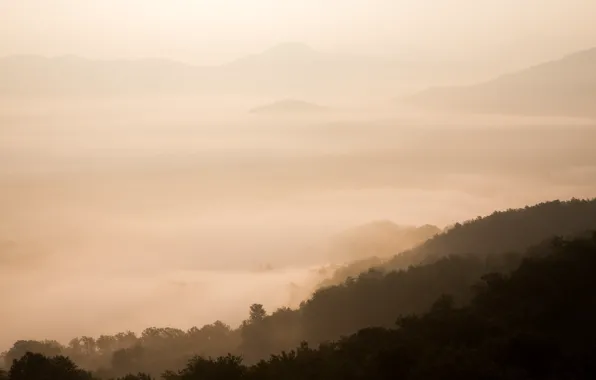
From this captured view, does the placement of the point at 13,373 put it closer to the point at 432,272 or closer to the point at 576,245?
the point at 576,245

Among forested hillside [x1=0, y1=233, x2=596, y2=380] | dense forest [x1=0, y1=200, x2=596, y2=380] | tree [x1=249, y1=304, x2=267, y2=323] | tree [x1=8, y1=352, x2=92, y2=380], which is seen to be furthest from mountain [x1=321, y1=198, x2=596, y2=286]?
tree [x1=8, y1=352, x2=92, y2=380]

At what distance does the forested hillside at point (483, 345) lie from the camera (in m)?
24.8

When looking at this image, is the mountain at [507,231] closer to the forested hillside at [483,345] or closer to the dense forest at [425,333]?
the dense forest at [425,333]

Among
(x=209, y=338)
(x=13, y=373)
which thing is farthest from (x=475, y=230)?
(x=13, y=373)

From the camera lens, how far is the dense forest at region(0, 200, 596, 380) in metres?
25.5

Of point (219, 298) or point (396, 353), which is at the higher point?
point (219, 298)

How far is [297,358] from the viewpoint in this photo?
30.3 meters

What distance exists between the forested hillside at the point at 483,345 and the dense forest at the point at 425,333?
5cm

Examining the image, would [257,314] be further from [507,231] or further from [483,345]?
[483,345]

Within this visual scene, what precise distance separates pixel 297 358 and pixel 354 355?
2.51 metres

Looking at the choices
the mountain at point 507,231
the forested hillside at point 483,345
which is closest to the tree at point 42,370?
the forested hillside at point 483,345

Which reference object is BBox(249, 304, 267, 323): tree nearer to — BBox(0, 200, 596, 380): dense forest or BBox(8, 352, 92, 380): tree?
BBox(0, 200, 596, 380): dense forest

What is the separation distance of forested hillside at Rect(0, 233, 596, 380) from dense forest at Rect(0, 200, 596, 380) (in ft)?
0.15

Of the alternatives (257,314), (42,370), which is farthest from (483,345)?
(257,314)
